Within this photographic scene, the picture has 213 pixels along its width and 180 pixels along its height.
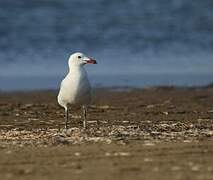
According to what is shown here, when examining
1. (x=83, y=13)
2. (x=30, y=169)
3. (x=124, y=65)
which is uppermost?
(x=83, y=13)

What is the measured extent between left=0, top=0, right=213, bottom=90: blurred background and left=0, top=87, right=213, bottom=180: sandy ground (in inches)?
254

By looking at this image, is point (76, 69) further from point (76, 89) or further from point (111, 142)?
point (111, 142)

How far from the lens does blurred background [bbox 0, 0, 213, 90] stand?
25672 millimetres

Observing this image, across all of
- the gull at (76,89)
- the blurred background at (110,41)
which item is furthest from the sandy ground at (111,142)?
the blurred background at (110,41)

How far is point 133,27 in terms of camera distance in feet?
116

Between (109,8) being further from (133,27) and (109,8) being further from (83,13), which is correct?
(133,27)

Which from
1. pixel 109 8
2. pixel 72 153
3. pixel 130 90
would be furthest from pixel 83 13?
pixel 72 153

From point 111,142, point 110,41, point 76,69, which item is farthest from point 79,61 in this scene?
point 110,41

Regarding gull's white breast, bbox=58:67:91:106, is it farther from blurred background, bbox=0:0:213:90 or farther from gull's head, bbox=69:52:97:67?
blurred background, bbox=0:0:213:90

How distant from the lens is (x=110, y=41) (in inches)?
1259

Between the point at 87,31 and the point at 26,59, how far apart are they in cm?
564

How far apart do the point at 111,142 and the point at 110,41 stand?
2090cm

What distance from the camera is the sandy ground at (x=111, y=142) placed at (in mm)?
9047

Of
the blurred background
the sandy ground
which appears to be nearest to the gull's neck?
the sandy ground
